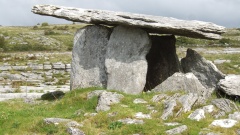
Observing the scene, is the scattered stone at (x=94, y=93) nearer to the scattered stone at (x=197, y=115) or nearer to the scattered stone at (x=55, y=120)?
the scattered stone at (x=55, y=120)

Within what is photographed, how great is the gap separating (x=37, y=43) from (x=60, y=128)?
50.7m

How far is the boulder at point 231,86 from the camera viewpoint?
61.7ft

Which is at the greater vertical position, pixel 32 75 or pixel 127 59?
pixel 127 59

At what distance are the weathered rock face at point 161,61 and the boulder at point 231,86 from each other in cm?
360

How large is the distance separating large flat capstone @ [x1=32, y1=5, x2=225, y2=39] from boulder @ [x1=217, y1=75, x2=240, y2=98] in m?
2.00

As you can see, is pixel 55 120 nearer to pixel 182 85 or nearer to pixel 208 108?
pixel 208 108

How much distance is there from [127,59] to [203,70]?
414 centimetres

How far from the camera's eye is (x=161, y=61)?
76.2ft

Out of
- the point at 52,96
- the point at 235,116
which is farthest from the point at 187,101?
the point at 52,96

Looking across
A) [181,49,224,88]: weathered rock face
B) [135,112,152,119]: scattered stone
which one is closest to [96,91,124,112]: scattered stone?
[135,112,152,119]: scattered stone

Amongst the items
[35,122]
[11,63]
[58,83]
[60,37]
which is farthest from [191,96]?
[60,37]

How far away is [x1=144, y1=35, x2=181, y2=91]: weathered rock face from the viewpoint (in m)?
22.8

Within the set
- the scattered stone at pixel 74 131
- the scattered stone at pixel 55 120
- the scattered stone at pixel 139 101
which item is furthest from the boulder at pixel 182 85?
the scattered stone at pixel 74 131

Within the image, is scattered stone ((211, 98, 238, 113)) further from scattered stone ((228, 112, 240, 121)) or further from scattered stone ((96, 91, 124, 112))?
scattered stone ((96, 91, 124, 112))
